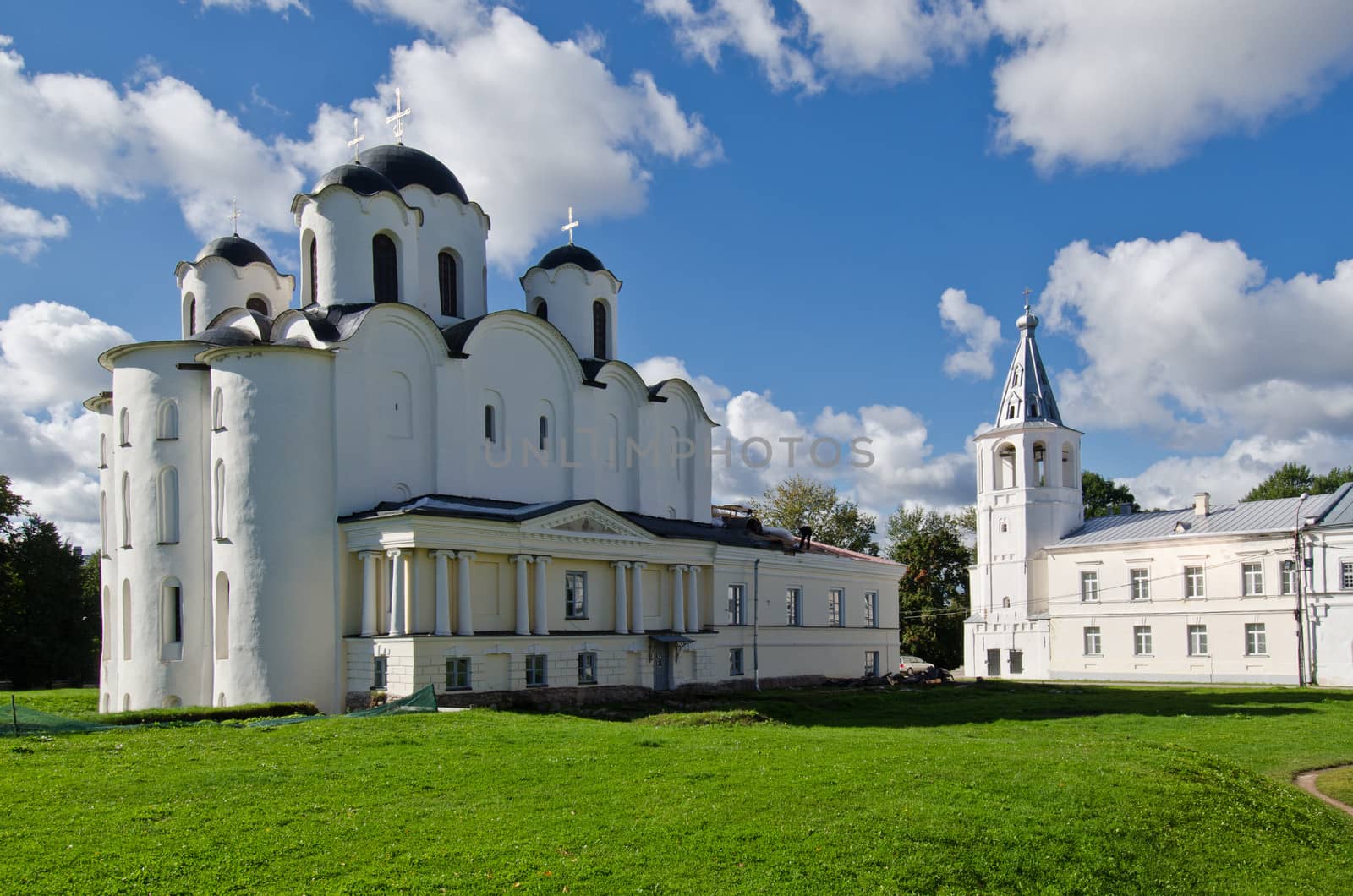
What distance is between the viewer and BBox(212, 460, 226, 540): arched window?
27891mm

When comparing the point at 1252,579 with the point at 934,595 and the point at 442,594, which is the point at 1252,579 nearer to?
the point at 934,595

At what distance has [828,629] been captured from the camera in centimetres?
3959

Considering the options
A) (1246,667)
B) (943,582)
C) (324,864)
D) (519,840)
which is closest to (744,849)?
(519,840)

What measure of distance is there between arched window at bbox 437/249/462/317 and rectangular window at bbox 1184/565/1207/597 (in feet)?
101

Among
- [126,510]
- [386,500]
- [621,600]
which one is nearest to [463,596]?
[386,500]

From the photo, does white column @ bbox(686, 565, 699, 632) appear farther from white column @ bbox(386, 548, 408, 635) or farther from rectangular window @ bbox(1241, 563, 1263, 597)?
rectangular window @ bbox(1241, 563, 1263, 597)

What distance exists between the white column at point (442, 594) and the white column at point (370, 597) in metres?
1.58

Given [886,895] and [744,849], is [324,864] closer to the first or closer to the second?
[744,849]

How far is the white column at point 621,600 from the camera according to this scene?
30.8 metres

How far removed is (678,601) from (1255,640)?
25063mm

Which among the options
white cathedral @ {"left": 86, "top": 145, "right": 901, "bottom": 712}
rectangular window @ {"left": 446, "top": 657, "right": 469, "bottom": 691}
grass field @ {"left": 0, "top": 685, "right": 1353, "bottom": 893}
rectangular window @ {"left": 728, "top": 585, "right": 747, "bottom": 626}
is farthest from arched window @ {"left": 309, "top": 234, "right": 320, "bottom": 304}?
grass field @ {"left": 0, "top": 685, "right": 1353, "bottom": 893}

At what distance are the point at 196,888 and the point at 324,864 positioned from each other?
110cm

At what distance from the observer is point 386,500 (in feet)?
95.7

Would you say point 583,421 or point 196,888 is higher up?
point 583,421
